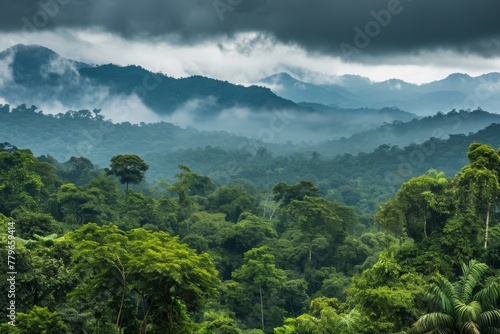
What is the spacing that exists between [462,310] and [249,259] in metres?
17.7

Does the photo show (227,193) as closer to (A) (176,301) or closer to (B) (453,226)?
(B) (453,226)

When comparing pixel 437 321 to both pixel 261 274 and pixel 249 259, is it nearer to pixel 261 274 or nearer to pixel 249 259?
pixel 261 274

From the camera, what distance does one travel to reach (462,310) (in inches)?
466

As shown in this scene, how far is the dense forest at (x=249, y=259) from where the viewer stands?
12.4 meters

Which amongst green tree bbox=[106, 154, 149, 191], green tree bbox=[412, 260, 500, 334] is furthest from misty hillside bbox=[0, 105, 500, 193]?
green tree bbox=[412, 260, 500, 334]

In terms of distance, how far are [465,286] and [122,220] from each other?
88.8ft

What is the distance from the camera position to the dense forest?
1243 centimetres

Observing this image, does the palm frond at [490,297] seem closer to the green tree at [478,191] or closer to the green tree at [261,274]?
the green tree at [478,191]

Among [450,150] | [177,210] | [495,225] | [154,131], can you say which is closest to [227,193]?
[177,210]

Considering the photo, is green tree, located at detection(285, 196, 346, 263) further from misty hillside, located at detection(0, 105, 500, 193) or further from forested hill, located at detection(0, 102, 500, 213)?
misty hillside, located at detection(0, 105, 500, 193)

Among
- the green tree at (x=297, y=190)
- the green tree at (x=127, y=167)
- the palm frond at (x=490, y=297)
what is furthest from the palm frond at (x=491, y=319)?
the green tree at (x=127, y=167)

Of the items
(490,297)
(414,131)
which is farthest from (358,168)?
(490,297)

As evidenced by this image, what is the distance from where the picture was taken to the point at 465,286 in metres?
12.7

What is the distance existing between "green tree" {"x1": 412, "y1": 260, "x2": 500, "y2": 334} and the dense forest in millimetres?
29
